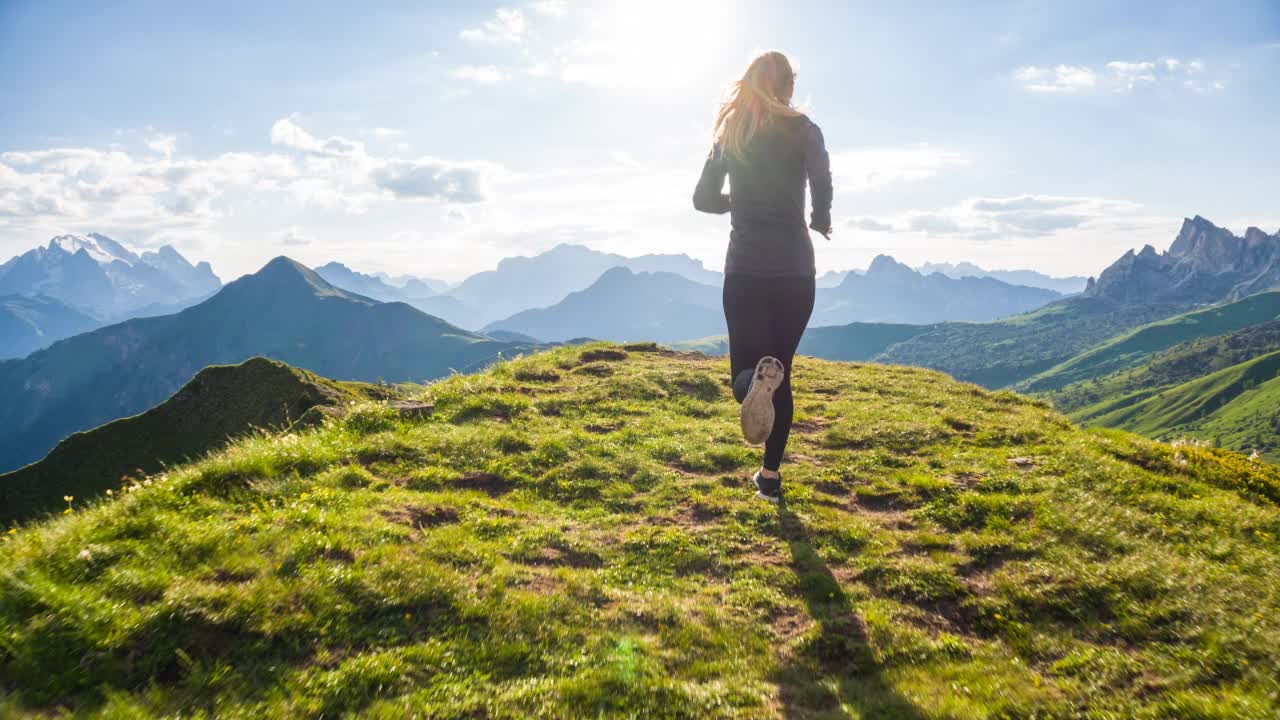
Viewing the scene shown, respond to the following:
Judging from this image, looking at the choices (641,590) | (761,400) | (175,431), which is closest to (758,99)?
(761,400)

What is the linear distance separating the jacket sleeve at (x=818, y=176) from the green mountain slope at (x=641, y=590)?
169 inches

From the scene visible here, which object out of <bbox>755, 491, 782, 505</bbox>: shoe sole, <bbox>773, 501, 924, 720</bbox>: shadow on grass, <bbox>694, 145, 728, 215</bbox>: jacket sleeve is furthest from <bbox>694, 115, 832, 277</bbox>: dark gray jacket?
<bbox>773, 501, 924, 720</bbox>: shadow on grass

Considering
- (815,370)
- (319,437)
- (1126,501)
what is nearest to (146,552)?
(319,437)

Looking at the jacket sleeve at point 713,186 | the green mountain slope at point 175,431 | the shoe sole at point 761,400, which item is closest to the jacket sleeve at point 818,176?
the jacket sleeve at point 713,186

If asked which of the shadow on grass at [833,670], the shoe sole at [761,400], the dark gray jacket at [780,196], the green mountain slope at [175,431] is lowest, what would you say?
the green mountain slope at [175,431]

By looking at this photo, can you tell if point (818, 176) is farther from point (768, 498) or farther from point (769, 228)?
point (768, 498)

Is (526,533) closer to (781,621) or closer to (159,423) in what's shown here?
(781,621)

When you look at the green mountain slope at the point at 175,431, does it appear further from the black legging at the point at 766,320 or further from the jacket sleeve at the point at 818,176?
the jacket sleeve at the point at 818,176

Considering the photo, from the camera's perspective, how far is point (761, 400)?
7.62 meters

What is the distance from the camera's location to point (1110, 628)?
5277 millimetres

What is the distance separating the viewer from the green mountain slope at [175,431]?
83.1 ft

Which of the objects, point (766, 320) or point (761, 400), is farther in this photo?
point (766, 320)

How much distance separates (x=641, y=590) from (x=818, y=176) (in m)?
5.70

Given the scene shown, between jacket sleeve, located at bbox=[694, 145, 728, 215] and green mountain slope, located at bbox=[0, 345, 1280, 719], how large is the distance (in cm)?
456
